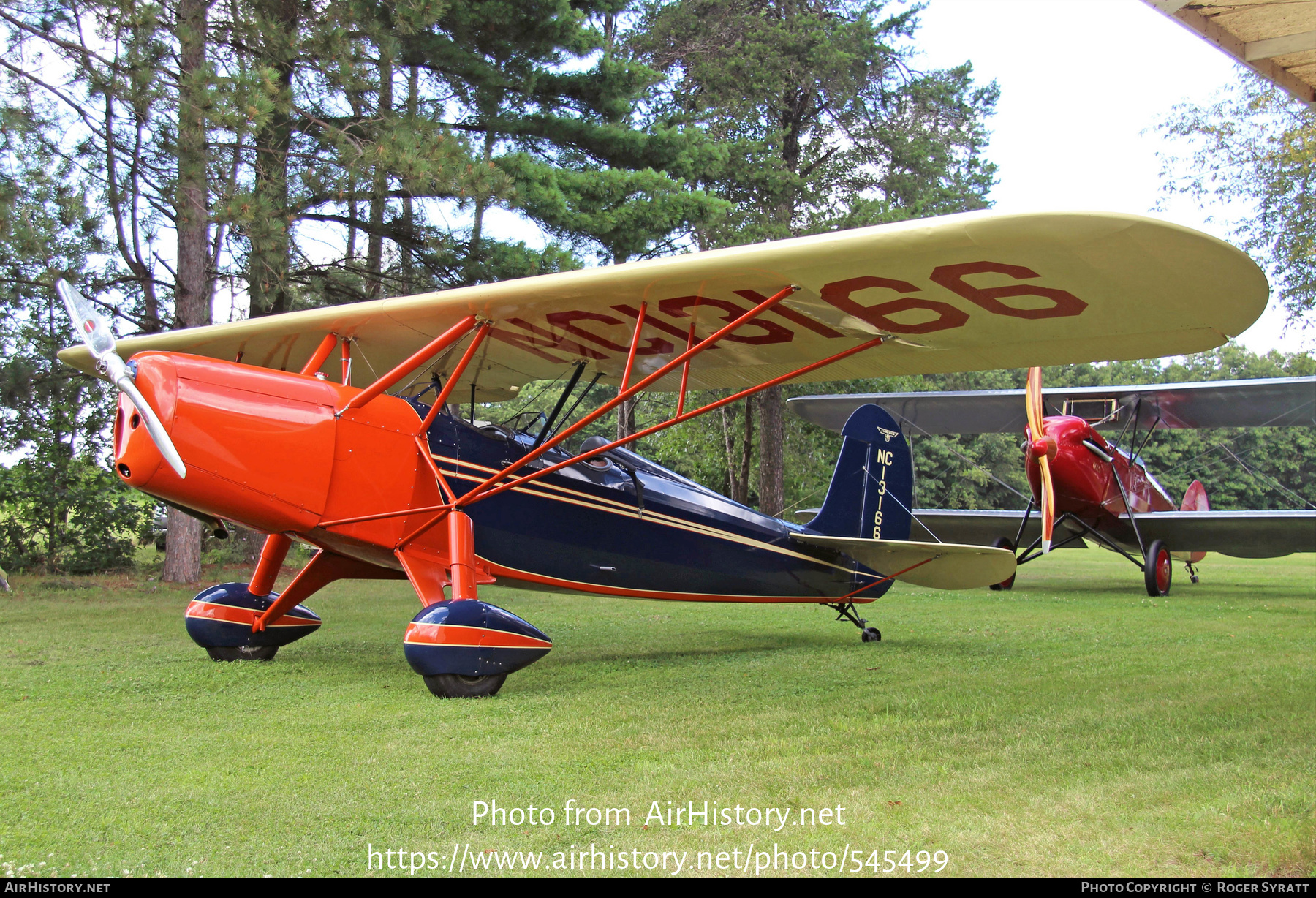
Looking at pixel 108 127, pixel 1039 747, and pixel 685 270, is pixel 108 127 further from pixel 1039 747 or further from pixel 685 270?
pixel 1039 747

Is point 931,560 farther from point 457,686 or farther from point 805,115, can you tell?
point 805,115

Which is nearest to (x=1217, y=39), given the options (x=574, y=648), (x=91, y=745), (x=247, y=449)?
(x=247, y=449)

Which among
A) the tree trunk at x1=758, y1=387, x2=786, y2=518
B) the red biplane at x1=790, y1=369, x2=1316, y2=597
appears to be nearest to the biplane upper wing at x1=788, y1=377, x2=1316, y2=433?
the red biplane at x1=790, y1=369, x2=1316, y2=597

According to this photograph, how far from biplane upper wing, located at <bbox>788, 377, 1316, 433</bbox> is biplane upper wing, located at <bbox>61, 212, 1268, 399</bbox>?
550cm

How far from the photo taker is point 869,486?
8.02m

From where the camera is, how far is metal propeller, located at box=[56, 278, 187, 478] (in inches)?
162

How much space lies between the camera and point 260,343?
6.39 m

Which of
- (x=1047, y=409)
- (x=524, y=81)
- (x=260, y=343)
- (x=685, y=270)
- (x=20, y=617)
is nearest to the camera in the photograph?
(x=685, y=270)

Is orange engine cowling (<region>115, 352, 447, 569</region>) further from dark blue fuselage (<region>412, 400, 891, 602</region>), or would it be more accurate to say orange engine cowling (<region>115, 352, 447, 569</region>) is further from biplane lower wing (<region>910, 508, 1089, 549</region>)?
biplane lower wing (<region>910, 508, 1089, 549</region>)

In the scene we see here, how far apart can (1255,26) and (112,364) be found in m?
4.69

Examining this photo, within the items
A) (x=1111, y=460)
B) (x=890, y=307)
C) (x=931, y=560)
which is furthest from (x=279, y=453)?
(x=1111, y=460)

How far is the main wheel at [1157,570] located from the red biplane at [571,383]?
6.35 meters

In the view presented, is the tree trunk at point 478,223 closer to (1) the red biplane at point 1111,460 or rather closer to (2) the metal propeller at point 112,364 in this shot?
(1) the red biplane at point 1111,460
